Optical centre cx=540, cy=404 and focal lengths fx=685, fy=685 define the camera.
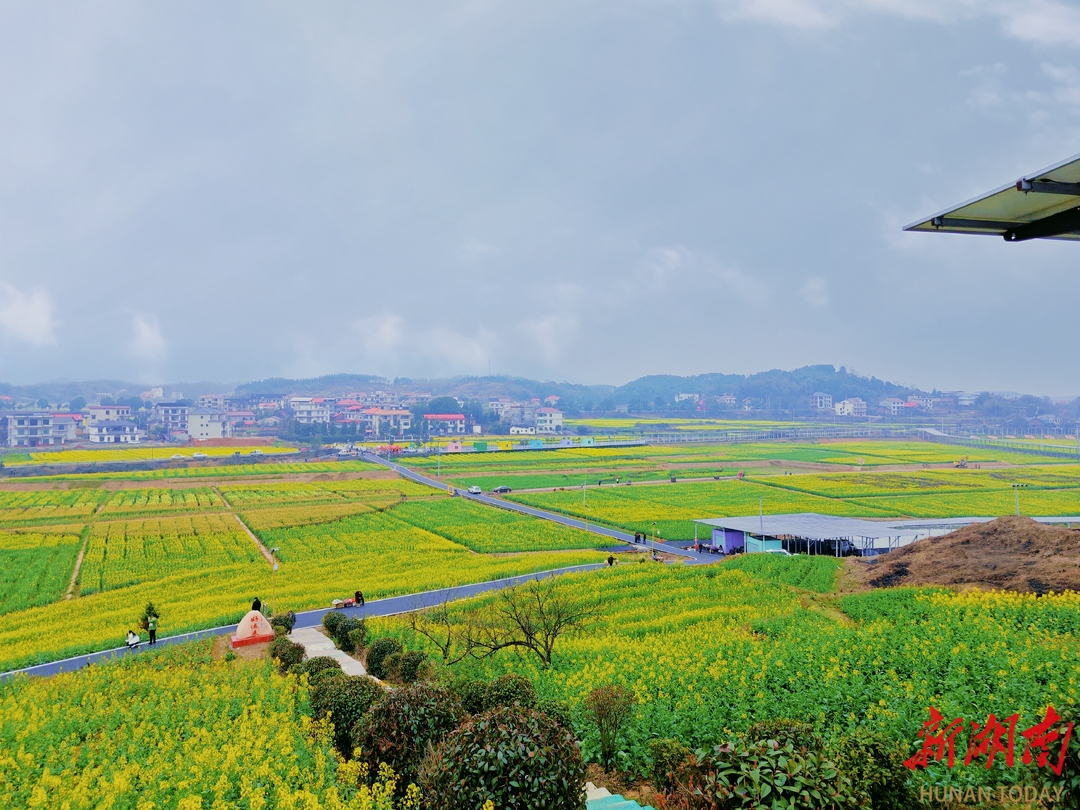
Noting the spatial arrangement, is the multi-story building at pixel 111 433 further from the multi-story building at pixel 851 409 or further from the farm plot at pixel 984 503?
the multi-story building at pixel 851 409

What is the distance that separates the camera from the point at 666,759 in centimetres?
724

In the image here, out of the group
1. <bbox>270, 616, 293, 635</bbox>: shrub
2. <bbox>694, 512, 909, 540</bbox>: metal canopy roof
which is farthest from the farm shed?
<bbox>270, 616, 293, 635</bbox>: shrub

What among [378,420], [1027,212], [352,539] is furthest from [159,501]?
[378,420]

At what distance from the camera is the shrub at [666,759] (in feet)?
23.3

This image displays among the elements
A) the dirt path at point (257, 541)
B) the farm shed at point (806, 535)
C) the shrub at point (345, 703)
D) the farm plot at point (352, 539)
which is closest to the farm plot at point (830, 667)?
the shrub at point (345, 703)

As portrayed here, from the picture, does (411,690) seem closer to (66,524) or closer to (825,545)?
(825,545)

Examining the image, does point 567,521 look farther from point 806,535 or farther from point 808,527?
point 806,535

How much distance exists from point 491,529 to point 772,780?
34610 mm

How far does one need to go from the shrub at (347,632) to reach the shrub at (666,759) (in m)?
10.5

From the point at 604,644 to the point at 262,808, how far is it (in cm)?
1008

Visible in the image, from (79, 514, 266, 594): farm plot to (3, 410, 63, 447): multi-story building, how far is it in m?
87.6

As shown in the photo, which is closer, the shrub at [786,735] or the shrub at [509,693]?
the shrub at [786,735]

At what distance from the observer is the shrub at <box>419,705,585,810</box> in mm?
5367

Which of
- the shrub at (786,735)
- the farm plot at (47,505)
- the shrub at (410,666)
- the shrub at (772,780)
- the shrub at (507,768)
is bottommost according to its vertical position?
the farm plot at (47,505)
